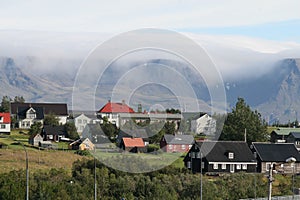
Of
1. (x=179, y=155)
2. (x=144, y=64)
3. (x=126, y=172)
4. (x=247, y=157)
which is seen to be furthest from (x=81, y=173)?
(x=179, y=155)

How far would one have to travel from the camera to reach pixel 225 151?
85938 mm

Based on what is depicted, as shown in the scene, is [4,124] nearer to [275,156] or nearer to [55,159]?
[55,159]

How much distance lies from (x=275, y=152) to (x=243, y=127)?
789 inches

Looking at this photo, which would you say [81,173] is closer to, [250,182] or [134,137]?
[250,182]

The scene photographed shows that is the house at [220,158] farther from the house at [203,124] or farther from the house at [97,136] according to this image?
the house at [203,124]

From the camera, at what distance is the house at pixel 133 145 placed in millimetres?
97125

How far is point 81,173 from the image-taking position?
2274 inches

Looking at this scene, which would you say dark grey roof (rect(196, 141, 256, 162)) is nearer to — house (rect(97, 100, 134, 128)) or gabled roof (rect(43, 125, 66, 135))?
gabled roof (rect(43, 125, 66, 135))

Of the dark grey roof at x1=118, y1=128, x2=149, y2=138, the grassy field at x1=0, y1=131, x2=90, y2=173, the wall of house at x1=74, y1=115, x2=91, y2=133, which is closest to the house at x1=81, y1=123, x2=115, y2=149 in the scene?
the dark grey roof at x1=118, y1=128, x2=149, y2=138

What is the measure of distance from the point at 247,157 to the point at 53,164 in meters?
24.5

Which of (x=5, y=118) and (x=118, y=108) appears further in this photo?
(x=118, y=108)

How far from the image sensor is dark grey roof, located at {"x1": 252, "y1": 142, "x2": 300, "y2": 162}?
89875mm

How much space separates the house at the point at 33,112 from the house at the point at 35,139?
35730 millimetres

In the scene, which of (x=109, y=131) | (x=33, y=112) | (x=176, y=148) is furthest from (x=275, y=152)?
(x=33, y=112)
